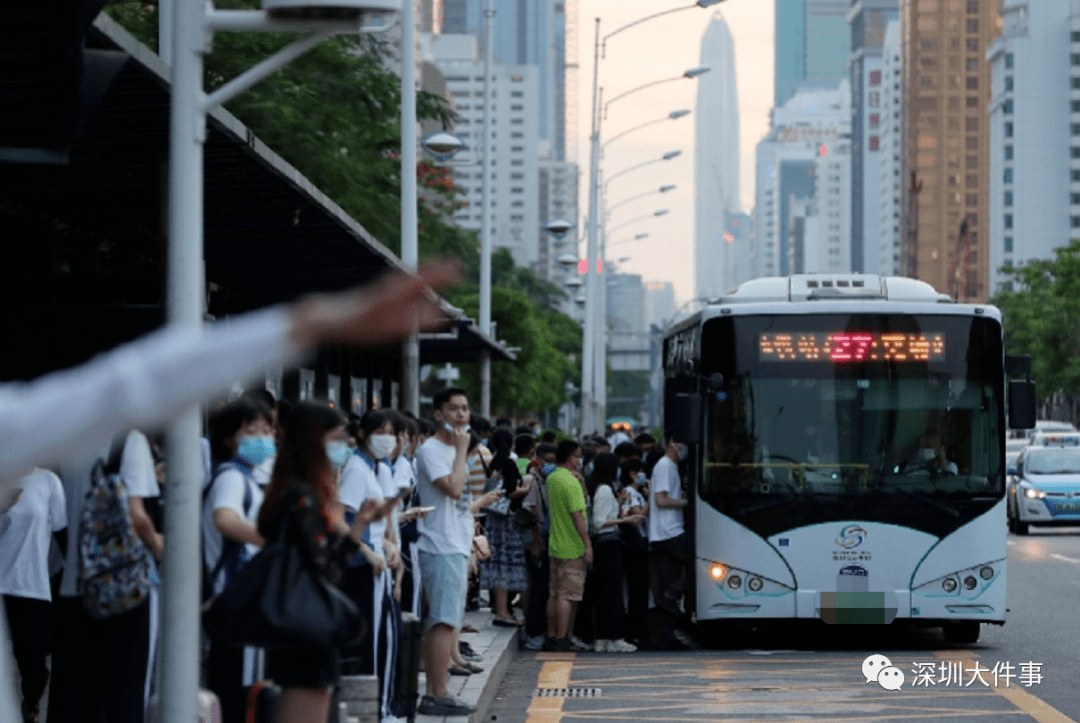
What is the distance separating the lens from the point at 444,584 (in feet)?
33.3

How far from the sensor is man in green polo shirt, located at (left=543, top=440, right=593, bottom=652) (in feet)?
46.9

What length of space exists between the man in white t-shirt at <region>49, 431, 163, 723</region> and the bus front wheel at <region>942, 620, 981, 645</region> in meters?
9.55

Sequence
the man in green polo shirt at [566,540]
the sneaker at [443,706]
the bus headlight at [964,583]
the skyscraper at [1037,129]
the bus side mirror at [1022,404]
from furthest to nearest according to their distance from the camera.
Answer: the skyscraper at [1037,129] < the bus headlight at [964,583] < the man in green polo shirt at [566,540] < the bus side mirror at [1022,404] < the sneaker at [443,706]

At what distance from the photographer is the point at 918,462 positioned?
48.6ft

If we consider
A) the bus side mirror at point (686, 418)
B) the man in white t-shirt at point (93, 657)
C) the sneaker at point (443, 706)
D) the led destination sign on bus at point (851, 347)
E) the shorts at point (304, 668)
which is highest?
the led destination sign on bus at point (851, 347)

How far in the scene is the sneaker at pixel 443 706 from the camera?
384 inches

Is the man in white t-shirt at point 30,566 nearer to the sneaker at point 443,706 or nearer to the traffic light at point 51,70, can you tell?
the traffic light at point 51,70

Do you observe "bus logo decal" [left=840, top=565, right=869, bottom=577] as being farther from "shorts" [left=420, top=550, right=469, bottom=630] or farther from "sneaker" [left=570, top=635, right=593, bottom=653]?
"shorts" [left=420, top=550, right=469, bottom=630]

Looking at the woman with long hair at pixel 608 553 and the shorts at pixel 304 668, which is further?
the woman with long hair at pixel 608 553

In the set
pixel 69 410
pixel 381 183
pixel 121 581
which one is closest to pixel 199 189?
pixel 121 581

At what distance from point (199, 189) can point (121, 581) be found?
4.87 ft

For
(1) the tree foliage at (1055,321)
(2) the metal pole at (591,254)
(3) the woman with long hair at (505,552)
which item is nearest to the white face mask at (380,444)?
(3) the woman with long hair at (505,552)

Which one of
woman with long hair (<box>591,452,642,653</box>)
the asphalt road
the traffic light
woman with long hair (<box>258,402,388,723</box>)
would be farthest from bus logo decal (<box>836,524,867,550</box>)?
woman with long hair (<box>258,402,388,723</box>)

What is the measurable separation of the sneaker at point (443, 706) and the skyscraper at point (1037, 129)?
153879 millimetres
